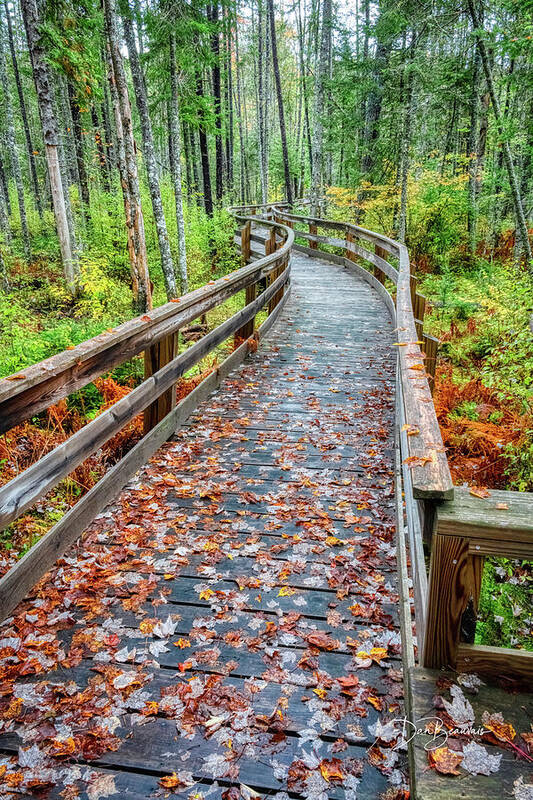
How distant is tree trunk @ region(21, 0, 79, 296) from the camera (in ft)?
41.5

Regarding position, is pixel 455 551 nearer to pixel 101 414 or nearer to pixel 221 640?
pixel 221 640

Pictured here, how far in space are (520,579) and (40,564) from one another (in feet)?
13.1

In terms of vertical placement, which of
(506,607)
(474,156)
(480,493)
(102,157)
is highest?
(102,157)

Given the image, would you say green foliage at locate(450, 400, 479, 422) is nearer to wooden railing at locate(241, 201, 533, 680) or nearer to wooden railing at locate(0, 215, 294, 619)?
wooden railing at locate(0, 215, 294, 619)

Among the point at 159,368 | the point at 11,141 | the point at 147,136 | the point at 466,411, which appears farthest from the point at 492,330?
the point at 11,141

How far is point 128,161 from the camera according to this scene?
37.1 feet

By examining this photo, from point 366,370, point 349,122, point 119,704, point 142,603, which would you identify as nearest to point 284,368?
point 366,370

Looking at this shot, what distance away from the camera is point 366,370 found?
7.45 meters

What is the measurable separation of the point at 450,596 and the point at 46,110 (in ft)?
51.2

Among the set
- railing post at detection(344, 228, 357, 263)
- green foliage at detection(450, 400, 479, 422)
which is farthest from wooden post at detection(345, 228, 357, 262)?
green foliage at detection(450, 400, 479, 422)

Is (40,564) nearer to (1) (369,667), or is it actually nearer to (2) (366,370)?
(1) (369,667)

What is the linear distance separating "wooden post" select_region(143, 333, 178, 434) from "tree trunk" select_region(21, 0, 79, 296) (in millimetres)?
10780

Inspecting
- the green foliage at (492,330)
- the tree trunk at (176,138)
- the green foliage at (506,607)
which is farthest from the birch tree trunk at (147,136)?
the green foliage at (506,607)

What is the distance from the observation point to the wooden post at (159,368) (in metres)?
4.58
